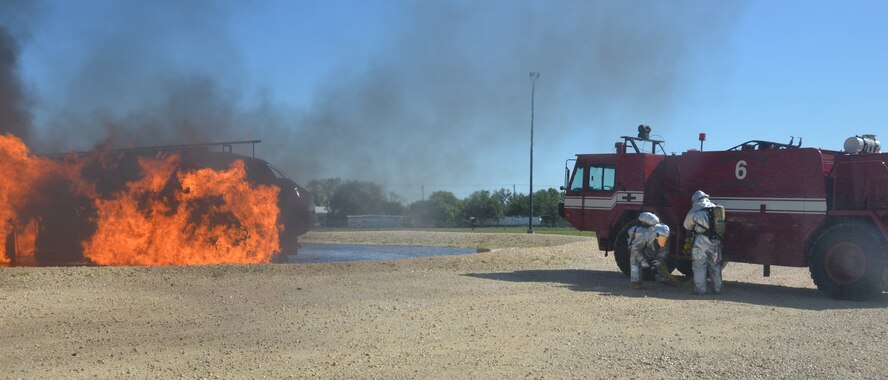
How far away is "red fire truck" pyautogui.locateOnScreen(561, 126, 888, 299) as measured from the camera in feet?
42.5

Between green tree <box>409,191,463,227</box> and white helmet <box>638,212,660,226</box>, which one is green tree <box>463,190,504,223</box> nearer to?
green tree <box>409,191,463,227</box>

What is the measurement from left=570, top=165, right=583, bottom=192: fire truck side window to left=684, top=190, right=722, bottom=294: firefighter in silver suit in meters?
3.87

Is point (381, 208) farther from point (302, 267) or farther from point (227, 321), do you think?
point (227, 321)

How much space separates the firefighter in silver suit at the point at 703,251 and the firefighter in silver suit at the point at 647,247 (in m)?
0.67

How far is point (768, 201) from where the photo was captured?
47.0 ft

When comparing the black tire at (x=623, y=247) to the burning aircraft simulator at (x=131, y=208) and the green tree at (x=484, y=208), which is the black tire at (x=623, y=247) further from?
the green tree at (x=484, y=208)

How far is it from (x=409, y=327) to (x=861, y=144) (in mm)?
9931

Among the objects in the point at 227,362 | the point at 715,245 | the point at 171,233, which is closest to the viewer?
the point at 227,362

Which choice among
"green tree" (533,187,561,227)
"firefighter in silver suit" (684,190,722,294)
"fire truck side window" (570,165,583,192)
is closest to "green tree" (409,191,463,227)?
"green tree" (533,187,561,227)

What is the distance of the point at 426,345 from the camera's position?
8156mm

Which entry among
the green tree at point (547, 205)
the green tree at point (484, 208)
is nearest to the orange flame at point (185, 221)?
the green tree at point (547, 205)

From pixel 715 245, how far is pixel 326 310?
307 inches

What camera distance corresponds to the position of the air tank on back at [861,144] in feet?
44.8

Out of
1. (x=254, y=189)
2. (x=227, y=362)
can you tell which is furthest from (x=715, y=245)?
(x=254, y=189)
